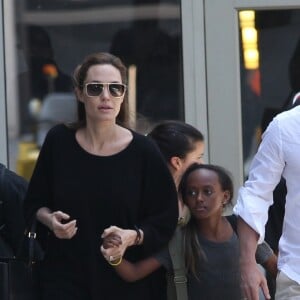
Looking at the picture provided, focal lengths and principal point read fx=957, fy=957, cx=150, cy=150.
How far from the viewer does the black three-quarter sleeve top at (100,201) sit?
153 inches

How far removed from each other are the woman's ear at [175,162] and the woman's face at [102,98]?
450 millimetres

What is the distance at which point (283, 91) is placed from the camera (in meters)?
6.19

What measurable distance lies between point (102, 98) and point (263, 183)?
2.45 ft

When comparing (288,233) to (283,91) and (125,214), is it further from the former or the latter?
(283,91)

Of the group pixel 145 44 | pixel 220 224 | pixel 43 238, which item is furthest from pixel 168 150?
pixel 145 44

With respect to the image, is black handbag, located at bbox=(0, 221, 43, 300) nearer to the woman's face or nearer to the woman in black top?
the woman in black top

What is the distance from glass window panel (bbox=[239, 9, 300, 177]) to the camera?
614cm

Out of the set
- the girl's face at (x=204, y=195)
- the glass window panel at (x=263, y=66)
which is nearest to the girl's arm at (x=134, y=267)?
the girl's face at (x=204, y=195)

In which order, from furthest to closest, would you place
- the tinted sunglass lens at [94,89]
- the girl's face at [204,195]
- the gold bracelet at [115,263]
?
the girl's face at [204,195] < the tinted sunglass lens at [94,89] < the gold bracelet at [115,263]

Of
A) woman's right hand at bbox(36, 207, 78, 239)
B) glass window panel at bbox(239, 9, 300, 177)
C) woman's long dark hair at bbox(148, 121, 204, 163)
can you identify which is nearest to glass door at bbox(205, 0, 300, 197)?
glass window panel at bbox(239, 9, 300, 177)

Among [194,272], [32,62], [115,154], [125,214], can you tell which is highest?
→ [32,62]

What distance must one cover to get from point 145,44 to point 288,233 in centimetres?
242

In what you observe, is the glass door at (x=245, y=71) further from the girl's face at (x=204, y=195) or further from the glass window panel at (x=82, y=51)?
the girl's face at (x=204, y=195)

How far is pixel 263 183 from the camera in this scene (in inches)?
154
